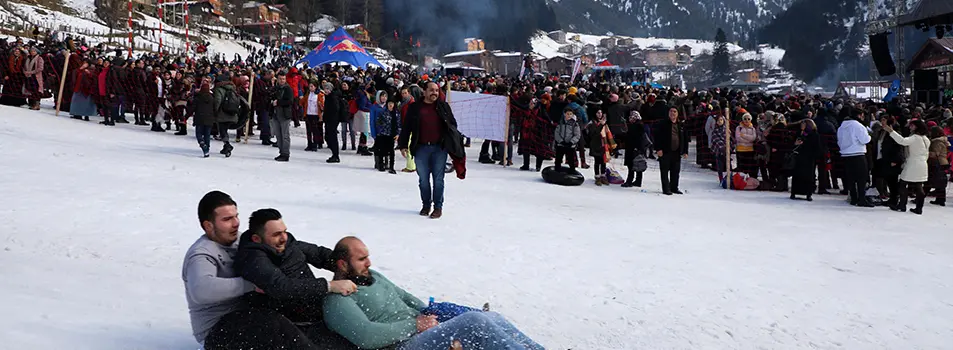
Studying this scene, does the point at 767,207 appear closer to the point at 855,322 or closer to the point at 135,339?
the point at 855,322

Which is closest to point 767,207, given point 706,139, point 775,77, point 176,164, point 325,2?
point 706,139

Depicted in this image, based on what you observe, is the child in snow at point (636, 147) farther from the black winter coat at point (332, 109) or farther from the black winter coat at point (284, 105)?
the black winter coat at point (284, 105)

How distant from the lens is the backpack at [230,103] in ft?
44.9

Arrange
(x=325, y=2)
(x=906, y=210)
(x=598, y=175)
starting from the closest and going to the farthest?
(x=906, y=210), (x=598, y=175), (x=325, y=2)

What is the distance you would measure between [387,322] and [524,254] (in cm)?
353

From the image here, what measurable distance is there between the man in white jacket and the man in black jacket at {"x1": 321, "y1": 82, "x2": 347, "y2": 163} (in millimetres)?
8669

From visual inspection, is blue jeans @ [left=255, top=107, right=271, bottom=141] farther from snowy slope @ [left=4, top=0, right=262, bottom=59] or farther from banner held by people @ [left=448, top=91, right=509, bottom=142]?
snowy slope @ [left=4, top=0, right=262, bottom=59]

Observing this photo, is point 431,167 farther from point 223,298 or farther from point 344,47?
point 344,47

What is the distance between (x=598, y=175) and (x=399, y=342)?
35.0 feet

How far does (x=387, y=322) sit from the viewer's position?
13.1ft

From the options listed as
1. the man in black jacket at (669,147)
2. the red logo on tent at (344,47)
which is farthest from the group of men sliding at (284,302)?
the red logo on tent at (344,47)

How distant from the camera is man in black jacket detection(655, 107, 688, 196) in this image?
12.6 meters

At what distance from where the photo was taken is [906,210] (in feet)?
38.8

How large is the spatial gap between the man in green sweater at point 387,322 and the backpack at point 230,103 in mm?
10462
